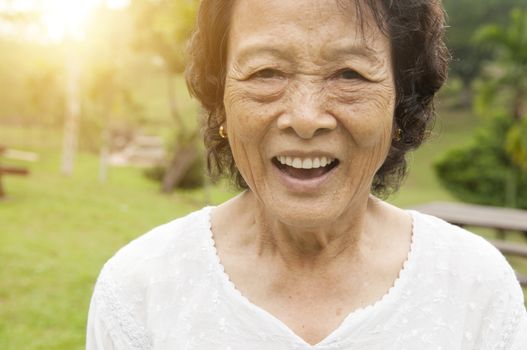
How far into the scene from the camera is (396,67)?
157 cm

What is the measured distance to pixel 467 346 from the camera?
1.64m

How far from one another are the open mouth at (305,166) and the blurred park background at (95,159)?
0.54 m

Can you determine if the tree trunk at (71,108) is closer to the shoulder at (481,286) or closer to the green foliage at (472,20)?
the shoulder at (481,286)

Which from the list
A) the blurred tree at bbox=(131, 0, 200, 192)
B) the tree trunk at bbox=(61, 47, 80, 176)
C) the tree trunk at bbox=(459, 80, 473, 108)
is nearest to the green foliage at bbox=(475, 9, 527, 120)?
the blurred tree at bbox=(131, 0, 200, 192)

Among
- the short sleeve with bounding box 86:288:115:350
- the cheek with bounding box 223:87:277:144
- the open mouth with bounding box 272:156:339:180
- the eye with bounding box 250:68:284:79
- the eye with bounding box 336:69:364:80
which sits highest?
the eye with bounding box 336:69:364:80

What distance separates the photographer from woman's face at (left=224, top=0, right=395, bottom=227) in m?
1.40

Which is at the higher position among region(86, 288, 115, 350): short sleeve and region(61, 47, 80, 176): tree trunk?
region(86, 288, 115, 350): short sleeve

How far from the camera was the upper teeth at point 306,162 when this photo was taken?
4.72ft

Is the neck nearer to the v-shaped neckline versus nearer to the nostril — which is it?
the v-shaped neckline

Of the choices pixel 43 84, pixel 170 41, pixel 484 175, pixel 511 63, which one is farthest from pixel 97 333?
pixel 43 84

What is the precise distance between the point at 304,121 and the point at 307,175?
0.14m

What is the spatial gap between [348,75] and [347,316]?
610 millimetres

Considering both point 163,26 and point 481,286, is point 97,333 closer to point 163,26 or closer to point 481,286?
point 481,286

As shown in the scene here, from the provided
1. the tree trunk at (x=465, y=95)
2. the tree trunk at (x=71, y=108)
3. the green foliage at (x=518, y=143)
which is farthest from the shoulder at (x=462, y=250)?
the tree trunk at (x=465, y=95)
